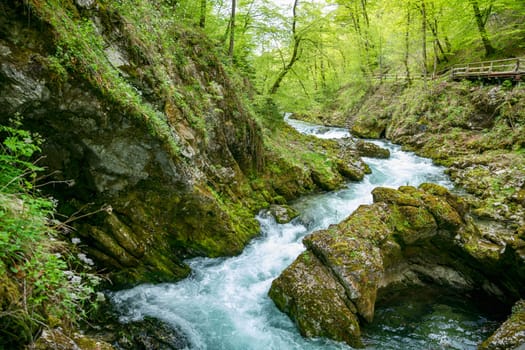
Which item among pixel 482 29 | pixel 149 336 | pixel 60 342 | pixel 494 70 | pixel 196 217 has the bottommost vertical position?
pixel 149 336

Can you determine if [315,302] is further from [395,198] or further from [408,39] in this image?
[408,39]

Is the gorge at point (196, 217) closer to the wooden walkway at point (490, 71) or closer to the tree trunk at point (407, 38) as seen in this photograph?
the wooden walkway at point (490, 71)

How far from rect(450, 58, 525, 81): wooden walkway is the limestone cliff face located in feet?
55.8

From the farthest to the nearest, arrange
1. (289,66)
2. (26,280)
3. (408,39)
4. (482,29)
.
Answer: (408,39) < (482,29) < (289,66) < (26,280)

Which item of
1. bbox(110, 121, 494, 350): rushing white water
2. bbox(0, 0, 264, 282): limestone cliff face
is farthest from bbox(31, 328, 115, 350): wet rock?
bbox(110, 121, 494, 350): rushing white water

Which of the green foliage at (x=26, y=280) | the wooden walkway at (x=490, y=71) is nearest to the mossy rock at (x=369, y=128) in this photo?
the wooden walkway at (x=490, y=71)

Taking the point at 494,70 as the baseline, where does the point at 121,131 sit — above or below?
below

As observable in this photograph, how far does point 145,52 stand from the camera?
21.9 ft

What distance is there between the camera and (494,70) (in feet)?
60.5

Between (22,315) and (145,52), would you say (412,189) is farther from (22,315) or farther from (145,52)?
(22,315)

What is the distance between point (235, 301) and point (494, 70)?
22.1m

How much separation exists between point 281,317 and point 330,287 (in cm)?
124

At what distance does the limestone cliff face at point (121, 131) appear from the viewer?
14.5 feet

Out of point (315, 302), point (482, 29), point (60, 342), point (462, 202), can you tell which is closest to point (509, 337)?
point (315, 302)
